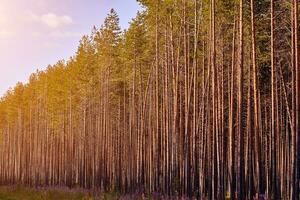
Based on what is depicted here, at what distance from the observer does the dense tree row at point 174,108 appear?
1662 centimetres

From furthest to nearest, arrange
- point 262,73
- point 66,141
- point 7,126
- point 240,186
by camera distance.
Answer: point 7,126
point 66,141
point 262,73
point 240,186

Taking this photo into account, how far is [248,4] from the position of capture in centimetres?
2023

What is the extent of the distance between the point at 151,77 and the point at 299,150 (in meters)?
16.1

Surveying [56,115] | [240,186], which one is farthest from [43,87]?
[240,186]

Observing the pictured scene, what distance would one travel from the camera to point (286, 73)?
25.2 meters

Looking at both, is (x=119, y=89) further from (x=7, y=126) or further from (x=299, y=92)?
(x=7, y=126)

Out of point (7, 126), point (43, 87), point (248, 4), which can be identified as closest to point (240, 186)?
point (248, 4)

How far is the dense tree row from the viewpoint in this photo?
16.6 m

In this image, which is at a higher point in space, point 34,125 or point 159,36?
point 159,36

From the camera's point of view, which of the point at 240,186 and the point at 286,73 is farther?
the point at 286,73

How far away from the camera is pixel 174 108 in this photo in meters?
21.1

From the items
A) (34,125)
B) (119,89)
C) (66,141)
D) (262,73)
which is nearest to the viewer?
(262,73)

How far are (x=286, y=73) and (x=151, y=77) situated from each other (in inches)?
308

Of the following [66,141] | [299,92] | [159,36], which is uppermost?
[159,36]
